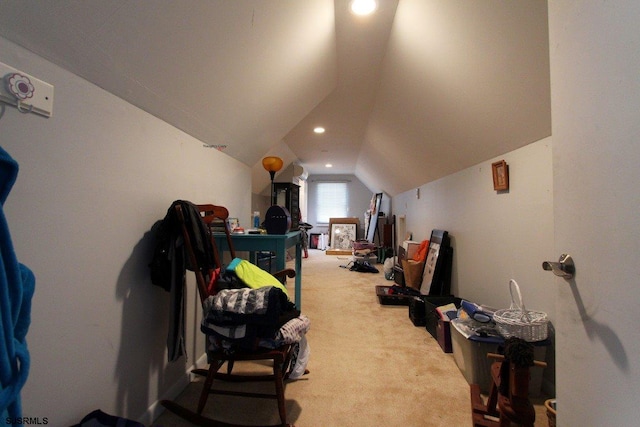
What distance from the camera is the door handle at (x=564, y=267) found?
2.45 feet

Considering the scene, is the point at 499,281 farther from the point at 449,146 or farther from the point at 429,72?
the point at 429,72

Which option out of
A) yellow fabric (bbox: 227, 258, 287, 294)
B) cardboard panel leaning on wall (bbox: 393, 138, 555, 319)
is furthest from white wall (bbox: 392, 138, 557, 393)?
yellow fabric (bbox: 227, 258, 287, 294)

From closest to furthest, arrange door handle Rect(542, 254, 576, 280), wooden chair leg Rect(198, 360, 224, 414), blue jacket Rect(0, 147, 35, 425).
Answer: blue jacket Rect(0, 147, 35, 425) → door handle Rect(542, 254, 576, 280) → wooden chair leg Rect(198, 360, 224, 414)

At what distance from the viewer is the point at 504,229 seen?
217 cm

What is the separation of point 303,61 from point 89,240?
1850 mm

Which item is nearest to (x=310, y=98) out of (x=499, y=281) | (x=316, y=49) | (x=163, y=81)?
(x=316, y=49)

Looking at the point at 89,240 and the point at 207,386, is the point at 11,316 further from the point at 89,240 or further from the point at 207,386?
the point at 207,386

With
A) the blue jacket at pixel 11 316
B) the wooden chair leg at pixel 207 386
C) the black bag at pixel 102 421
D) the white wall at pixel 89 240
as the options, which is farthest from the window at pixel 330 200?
the blue jacket at pixel 11 316

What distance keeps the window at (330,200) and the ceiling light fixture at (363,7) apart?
7.24 m

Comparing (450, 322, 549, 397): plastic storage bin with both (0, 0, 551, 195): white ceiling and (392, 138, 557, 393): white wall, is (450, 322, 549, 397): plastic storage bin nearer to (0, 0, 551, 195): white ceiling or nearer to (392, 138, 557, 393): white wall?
(392, 138, 557, 393): white wall

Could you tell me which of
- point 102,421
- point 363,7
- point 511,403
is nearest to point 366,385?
point 511,403

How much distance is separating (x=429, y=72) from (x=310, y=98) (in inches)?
49.3

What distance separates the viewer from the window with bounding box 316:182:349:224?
9.10 metres

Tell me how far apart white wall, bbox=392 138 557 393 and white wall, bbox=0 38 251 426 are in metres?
2.32
